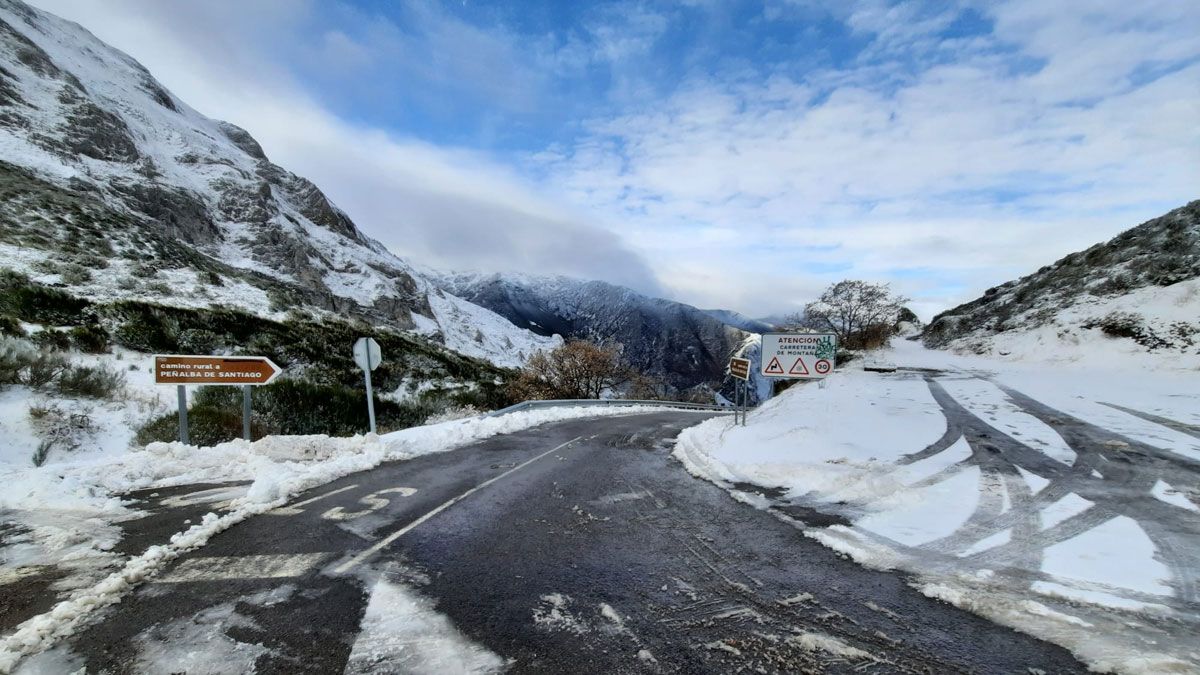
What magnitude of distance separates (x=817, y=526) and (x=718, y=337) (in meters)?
189

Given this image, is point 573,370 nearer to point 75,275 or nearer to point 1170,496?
point 75,275

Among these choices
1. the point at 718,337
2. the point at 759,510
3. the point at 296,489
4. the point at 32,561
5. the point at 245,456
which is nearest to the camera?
the point at 32,561

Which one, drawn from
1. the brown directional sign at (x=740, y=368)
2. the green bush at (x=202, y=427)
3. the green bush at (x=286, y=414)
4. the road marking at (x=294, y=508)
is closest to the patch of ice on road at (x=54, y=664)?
the road marking at (x=294, y=508)

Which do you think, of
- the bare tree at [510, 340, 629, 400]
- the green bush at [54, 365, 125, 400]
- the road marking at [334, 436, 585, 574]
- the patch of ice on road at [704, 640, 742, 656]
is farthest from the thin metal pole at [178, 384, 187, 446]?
the bare tree at [510, 340, 629, 400]

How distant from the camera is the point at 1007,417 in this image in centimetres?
1042

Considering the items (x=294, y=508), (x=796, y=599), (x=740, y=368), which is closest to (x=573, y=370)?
(x=740, y=368)

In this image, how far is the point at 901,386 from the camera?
15.8 meters

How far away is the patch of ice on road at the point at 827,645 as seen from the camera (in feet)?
9.44

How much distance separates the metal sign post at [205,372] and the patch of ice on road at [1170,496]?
12.9 metres

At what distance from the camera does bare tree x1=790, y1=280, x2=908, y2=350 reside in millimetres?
37188

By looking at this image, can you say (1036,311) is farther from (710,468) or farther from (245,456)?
(245,456)

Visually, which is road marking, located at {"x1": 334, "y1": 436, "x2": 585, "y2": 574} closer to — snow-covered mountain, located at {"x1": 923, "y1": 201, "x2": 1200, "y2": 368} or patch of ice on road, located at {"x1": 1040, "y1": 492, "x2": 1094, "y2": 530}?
patch of ice on road, located at {"x1": 1040, "y1": 492, "x2": 1094, "y2": 530}

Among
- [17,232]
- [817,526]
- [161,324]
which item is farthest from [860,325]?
[17,232]

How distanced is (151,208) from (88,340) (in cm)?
4082
